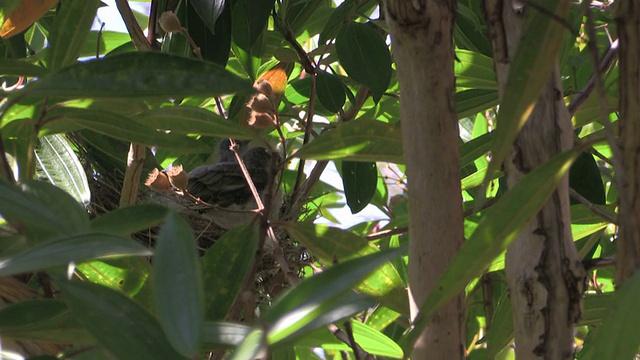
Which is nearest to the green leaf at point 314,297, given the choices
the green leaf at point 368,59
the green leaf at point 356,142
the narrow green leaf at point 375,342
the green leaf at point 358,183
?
the green leaf at point 356,142

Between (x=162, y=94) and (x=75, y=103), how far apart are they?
0.78 feet

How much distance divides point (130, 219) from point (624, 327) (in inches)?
13.7

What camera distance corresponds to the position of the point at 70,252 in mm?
453

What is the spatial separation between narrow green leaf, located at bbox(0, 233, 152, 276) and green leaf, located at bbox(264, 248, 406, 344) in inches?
3.5

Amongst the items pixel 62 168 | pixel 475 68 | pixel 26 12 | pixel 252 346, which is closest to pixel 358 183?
pixel 475 68

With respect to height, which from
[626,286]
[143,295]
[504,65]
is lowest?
[143,295]

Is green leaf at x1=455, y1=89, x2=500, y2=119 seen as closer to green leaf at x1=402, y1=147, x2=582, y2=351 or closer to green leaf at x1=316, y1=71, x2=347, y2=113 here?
green leaf at x1=316, y1=71, x2=347, y2=113

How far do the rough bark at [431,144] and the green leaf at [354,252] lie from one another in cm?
14

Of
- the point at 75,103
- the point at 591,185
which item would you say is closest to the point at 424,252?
the point at 75,103

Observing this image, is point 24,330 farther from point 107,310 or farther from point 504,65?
point 504,65

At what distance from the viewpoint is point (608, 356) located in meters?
0.47

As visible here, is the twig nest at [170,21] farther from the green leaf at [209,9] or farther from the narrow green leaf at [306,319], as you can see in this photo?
the narrow green leaf at [306,319]

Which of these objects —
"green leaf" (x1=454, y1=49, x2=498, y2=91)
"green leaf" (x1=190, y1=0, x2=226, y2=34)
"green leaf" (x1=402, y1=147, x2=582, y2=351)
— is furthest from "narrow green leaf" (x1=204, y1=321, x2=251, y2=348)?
"green leaf" (x1=454, y1=49, x2=498, y2=91)

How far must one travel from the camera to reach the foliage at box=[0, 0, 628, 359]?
0.44 metres
